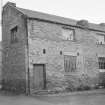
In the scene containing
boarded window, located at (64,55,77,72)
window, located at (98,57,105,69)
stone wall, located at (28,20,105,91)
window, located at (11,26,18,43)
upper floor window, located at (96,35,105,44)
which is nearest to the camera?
stone wall, located at (28,20,105,91)

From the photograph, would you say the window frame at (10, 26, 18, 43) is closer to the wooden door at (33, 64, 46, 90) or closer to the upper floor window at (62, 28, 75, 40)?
the wooden door at (33, 64, 46, 90)

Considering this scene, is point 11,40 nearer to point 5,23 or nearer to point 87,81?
point 5,23

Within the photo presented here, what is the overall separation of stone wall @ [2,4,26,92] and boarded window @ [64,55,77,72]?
14.2 ft

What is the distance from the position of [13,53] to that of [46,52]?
3676mm

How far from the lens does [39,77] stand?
47.2 ft

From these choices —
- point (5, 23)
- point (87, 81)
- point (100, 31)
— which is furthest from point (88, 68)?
point (5, 23)

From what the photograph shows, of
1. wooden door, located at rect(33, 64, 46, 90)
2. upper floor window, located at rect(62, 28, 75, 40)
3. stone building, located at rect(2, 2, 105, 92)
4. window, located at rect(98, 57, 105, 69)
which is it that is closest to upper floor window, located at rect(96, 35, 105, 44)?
stone building, located at rect(2, 2, 105, 92)

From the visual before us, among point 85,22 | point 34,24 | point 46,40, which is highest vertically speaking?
point 85,22

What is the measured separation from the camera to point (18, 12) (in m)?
15.7

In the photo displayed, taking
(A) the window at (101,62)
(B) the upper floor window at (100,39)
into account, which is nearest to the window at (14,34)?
(B) the upper floor window at (100,39)

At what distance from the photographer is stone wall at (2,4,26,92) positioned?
47.9 feet

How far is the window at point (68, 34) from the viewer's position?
54.6 feet

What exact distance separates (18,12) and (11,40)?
313cm

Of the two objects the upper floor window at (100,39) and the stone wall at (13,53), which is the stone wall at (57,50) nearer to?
the upper floor window at (100,39)
